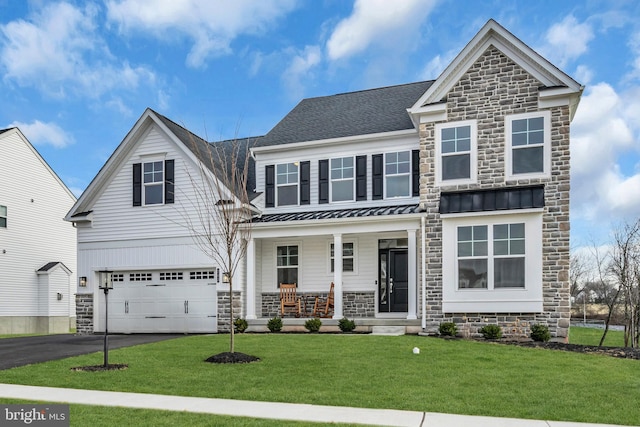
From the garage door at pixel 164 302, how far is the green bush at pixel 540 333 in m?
9.59

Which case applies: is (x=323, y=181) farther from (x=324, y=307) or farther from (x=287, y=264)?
(x=324, y=307)

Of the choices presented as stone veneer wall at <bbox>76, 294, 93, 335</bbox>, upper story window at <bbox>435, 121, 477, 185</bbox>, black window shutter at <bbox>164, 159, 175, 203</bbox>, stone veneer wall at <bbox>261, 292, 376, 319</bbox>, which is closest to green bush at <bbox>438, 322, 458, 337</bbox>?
stone veneer wall at <bbox>261, 292, 376, 319</bbox>

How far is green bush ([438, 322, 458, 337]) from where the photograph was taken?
576 inches

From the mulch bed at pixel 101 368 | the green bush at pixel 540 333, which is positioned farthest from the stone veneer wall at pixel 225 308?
the green bush at pixel 540 333

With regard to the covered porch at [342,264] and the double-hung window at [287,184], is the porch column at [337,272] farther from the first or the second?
the double-hung window at [287,184]

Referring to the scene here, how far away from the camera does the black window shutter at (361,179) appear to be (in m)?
17.8

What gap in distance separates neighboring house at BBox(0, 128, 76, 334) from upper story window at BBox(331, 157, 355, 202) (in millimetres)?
16630

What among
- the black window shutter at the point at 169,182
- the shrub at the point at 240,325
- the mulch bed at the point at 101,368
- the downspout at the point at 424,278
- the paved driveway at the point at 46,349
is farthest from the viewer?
the black window shutter at the point at 169,182

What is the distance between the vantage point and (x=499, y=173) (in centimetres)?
1508

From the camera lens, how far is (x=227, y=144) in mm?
21891

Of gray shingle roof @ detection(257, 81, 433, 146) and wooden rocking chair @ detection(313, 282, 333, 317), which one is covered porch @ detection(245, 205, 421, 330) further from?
gray shingle roof @ detection(257, 81, 433, 146)

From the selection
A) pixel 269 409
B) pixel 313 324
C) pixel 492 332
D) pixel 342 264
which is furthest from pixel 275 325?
pixel 269 409

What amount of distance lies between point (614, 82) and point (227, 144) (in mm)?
13722

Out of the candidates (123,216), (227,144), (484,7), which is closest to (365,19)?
(484,7)
